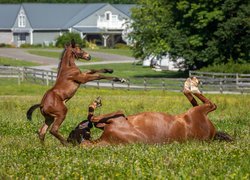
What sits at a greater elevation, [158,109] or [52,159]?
[52,159]

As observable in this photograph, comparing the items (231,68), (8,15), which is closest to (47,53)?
(8,15)

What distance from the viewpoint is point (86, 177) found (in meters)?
9.06

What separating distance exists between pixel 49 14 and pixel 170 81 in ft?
244

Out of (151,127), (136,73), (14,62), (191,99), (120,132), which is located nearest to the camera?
(120,132)

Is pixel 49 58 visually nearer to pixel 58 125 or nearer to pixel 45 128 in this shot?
pixel 45 128

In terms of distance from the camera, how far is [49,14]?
13362 cm

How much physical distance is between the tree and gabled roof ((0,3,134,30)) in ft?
205

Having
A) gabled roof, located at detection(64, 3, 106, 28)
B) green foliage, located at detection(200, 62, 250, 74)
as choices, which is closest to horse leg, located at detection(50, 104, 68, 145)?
green foliage, located at detection(200, 62, 250, 74)

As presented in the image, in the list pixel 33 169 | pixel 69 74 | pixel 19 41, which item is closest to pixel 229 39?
pixel 69 74

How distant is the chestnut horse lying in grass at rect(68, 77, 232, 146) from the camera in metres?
12.5

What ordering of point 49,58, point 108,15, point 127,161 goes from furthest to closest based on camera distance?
point 108,15 < point 49,58 < point 127,161

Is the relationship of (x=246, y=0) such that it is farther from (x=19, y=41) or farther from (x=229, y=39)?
(x=19, y=41)

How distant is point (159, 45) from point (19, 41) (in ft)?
223

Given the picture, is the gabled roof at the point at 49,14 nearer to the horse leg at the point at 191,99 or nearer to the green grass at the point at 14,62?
the green grass at the point at 14,62
